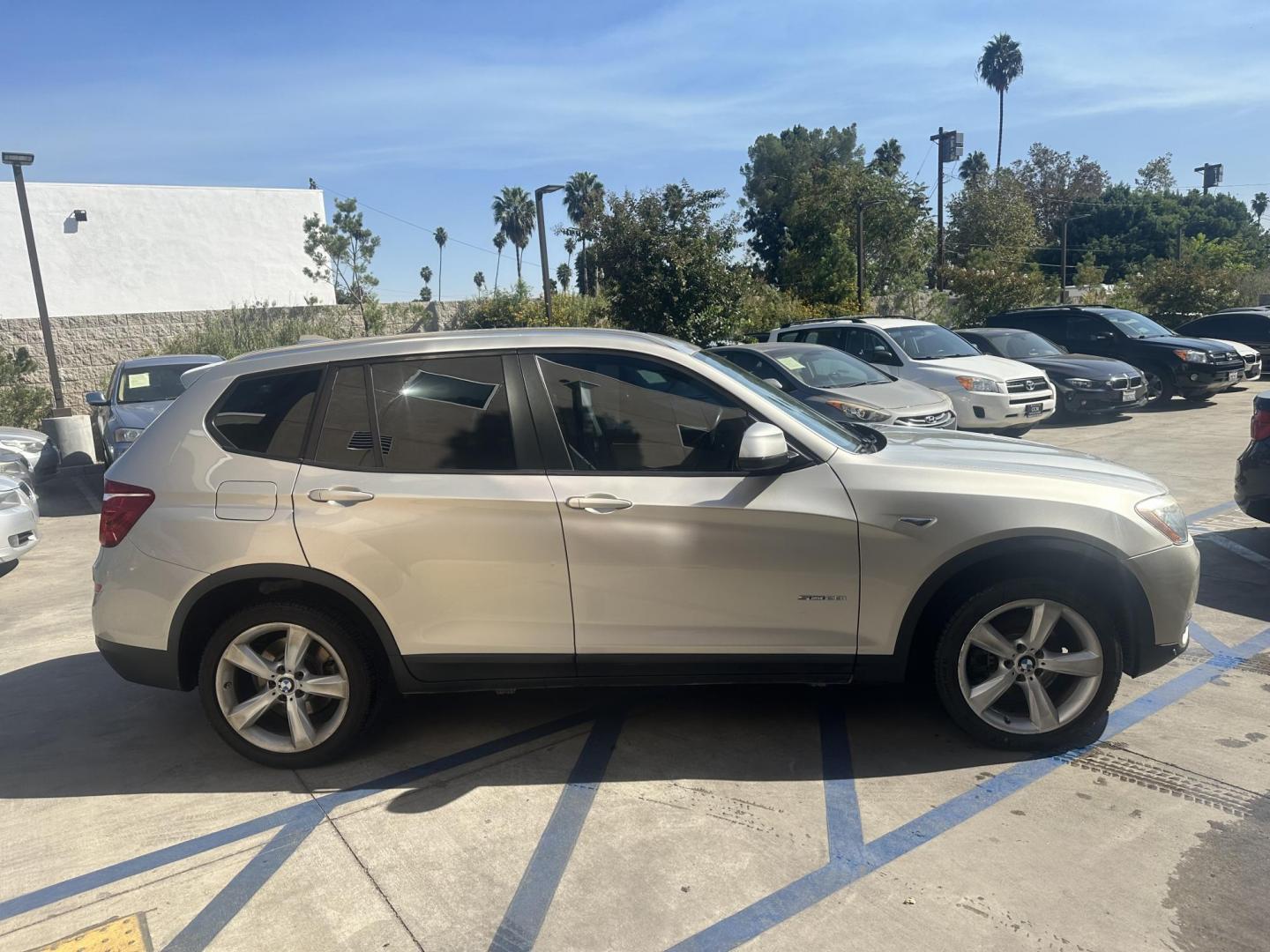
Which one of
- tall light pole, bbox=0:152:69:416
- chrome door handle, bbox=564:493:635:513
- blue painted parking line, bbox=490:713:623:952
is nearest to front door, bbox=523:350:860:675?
chrome door handle, bbox=564:493:635:513

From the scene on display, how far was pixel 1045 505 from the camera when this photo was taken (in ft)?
11.8

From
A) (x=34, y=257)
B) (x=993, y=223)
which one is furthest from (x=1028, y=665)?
(x=993, y=223)

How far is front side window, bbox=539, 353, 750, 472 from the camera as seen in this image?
371cm

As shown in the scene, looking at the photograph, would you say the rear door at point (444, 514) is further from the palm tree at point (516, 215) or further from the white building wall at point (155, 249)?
the palm tree at point (516, 215)

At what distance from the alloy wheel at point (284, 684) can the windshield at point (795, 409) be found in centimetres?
202

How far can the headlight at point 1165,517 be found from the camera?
3.69 m

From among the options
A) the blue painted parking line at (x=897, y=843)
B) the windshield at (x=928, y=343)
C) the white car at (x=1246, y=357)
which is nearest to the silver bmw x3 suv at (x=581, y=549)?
the blue painted parking line at (x=897, y=843)

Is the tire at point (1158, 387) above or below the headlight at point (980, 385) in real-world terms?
below

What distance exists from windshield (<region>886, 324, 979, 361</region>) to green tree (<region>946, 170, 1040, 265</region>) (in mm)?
17018

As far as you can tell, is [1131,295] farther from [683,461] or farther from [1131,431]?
[683,461]

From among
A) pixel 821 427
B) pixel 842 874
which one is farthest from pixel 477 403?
pixel 842 874

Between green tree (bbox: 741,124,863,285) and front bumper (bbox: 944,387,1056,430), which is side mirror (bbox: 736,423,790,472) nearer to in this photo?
front bumper (bbox: 944,387,1056,430)

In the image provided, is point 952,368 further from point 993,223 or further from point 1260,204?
point 1260,204

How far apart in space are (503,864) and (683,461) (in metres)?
1.62
